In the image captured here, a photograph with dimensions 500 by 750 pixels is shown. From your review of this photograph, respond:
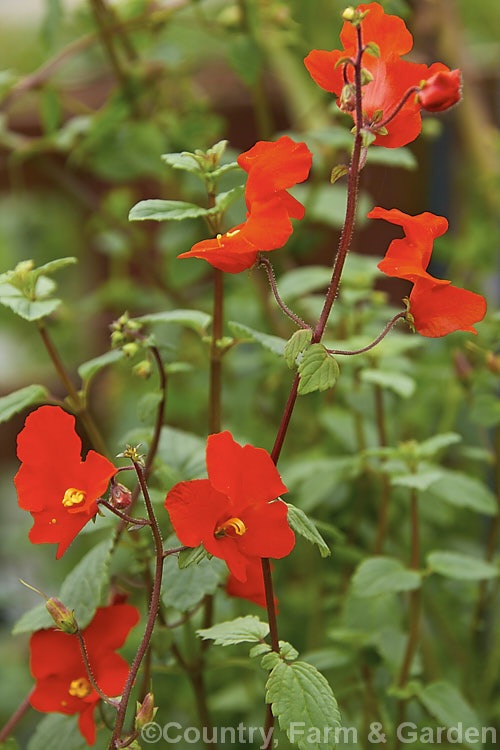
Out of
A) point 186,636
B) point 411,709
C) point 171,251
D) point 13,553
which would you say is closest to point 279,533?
point 186,636

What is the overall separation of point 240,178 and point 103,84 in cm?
72

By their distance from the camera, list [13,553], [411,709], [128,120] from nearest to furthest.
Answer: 1. [411,709]
2. [128,120]
3. [13,553]

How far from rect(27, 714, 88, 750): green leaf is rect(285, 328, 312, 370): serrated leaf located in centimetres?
25

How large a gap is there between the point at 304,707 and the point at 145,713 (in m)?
0.07

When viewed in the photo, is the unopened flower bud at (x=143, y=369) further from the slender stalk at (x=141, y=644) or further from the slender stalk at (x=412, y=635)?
the slender stalk at (x=412, y=635)

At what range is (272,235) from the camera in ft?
1.09

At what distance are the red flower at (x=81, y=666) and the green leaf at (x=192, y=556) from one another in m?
0.10

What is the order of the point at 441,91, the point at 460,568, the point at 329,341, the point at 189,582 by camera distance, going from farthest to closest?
the point at 329,341, the point at 460,568, the point at 189,582, the point at 441,91

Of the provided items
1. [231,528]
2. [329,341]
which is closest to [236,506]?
[231,528]

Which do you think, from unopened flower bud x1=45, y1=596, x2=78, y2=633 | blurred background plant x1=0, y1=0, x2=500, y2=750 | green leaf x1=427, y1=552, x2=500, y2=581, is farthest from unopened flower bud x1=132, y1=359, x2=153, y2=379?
green leaf x1=427, y1=552, x2=500, y2=581

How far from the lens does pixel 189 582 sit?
0.41 metres

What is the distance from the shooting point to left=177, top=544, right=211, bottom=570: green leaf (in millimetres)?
328

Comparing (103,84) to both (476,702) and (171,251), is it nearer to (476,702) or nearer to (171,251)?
(171,251)

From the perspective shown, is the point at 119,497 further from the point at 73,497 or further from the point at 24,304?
the point at 24,304
